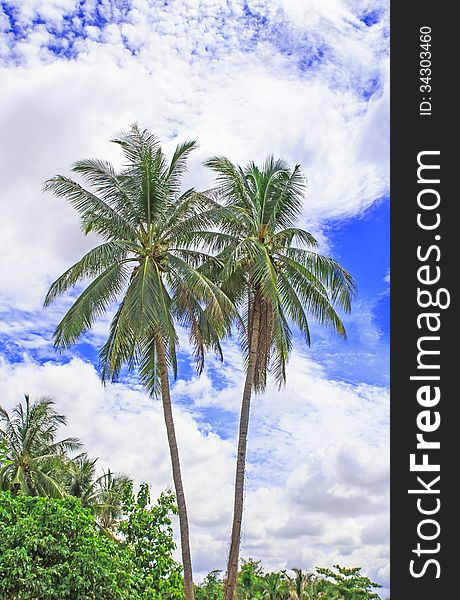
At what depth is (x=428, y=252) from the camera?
293 inches

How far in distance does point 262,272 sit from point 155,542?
31.3ft

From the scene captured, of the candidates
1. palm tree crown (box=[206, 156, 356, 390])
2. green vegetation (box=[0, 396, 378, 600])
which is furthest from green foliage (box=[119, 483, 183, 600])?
palm tree crown (box=[206, 156, 356, 390])

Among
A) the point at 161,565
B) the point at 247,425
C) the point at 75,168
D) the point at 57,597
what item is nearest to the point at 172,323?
the point at 247,425

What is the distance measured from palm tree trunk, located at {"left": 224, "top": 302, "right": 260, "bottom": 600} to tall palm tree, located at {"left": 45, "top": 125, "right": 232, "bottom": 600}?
0.91 m

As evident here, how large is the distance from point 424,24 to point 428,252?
2.22m

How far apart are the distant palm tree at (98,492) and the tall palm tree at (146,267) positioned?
48.8 ft

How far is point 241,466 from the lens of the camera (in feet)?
63.3

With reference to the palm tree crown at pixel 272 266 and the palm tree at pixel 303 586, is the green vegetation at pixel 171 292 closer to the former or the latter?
the palm tree crown at pixel 272 266

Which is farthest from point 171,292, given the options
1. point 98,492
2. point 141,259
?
point 98,492

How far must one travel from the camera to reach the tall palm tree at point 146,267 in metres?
18.5

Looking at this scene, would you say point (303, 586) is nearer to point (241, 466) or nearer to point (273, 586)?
point (273, 586)

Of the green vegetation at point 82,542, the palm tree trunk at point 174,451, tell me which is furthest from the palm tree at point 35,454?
the palm tree trunk at point 174,451

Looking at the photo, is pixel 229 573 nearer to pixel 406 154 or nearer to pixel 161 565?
pixel 161 565

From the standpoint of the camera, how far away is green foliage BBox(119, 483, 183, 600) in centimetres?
2345
